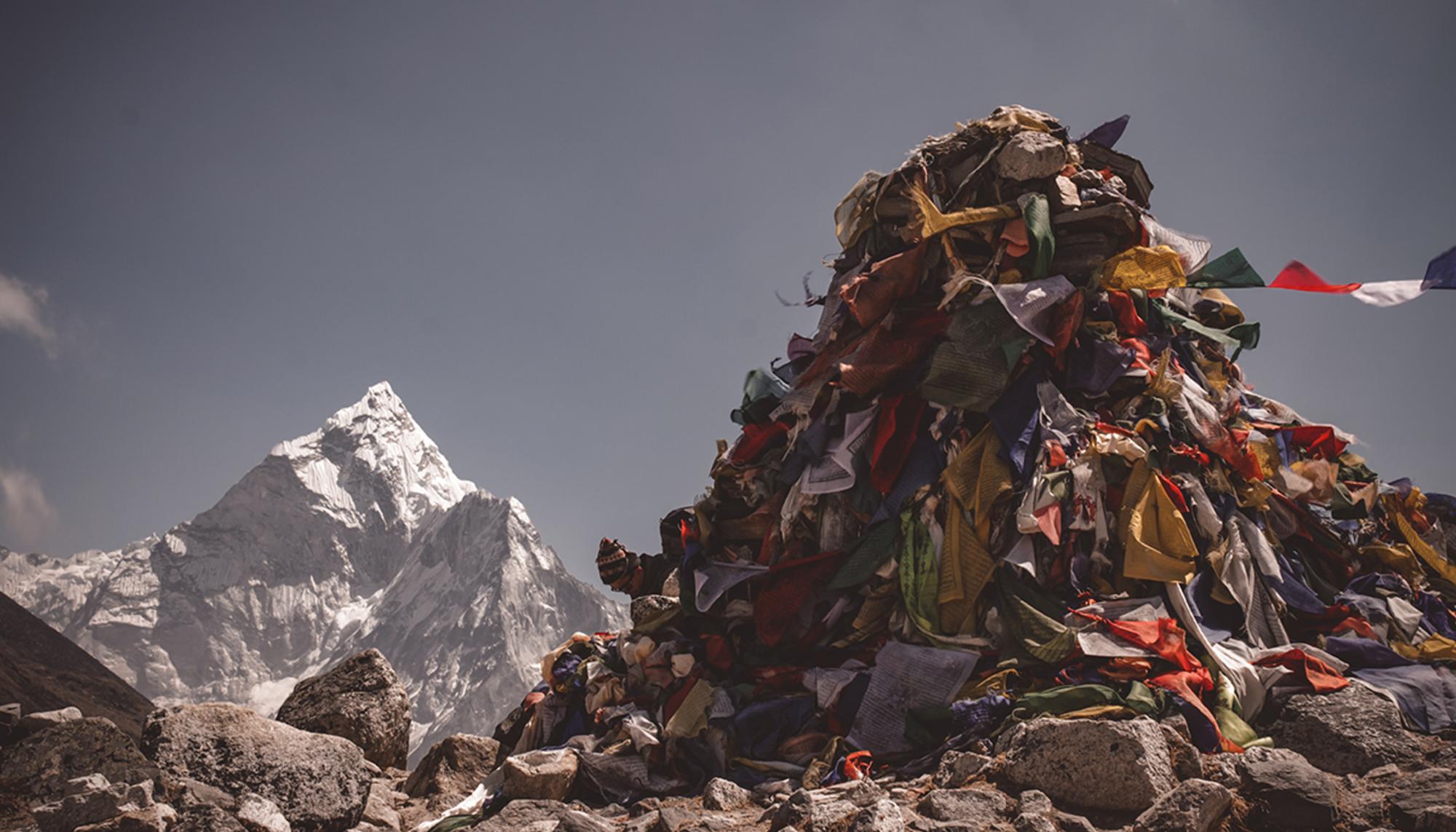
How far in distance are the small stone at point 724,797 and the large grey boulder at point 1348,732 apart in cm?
303

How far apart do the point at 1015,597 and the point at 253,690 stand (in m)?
160

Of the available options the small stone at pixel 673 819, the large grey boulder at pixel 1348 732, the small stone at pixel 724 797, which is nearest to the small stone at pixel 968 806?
the small stone at pixel 673 819

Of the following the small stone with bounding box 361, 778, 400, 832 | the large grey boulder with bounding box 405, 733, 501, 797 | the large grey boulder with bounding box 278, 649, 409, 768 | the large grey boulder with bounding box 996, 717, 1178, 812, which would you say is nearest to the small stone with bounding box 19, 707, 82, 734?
the small stone with bounding box 361, 778, 400, 832

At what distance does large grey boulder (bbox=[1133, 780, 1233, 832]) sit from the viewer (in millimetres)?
3207

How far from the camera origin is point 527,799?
5566 millimetres

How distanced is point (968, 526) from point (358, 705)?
516cm

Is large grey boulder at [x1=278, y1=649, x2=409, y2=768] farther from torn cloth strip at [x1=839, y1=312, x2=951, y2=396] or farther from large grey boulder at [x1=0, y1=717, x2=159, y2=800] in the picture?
torn cloth strip at [x1=839, y1=312, x2=951, y2=396]

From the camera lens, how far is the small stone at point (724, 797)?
5.06m

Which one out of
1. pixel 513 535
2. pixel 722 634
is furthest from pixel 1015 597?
pixel 513 535

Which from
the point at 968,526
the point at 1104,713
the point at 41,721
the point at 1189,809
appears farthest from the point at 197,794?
the point at 968,526

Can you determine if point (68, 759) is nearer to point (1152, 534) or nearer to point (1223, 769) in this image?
point (1223, 769)

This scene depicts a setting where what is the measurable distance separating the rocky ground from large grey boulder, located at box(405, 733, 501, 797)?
4.70ft

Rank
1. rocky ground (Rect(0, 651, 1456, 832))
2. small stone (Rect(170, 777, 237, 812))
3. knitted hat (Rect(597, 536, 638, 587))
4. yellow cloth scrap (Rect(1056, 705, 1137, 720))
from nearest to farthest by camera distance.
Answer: rocky ground (Rect(0, 651, 1456, 832)), small stone (Rect(170, 777, 237, 812)), yellow cloth scrap (Rect(1056, 705, 1137, 720)), knitted hat (Rect(597, 536, 638, 587))

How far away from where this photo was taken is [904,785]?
4.52m
